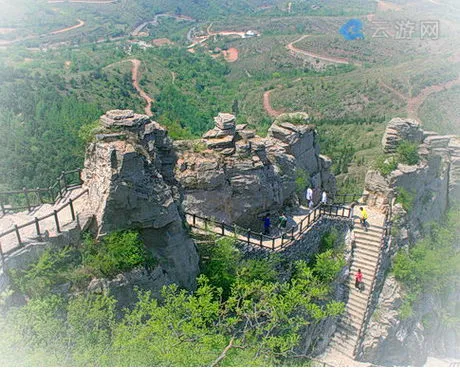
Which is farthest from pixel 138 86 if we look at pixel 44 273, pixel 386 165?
pixel 44 273

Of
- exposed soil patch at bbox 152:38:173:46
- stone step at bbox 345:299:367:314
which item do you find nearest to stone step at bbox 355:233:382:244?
stone step at bbox 345:299:367:314

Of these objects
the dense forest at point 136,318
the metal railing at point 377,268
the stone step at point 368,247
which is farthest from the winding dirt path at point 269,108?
the dense forest at point 136,318

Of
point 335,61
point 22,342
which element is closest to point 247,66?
point 335,61

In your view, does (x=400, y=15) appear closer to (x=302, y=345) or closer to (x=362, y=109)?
(x=362, y=109)

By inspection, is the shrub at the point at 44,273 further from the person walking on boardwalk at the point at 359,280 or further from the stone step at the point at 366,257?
the stone step at the point at 366,257

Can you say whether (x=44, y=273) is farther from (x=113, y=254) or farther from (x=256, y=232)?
(x=256, y=232)

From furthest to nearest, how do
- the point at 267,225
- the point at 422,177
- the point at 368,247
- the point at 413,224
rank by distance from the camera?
the point at 413,224 → the point at 422,177 → the point at 368,247 → the point at 267,225
